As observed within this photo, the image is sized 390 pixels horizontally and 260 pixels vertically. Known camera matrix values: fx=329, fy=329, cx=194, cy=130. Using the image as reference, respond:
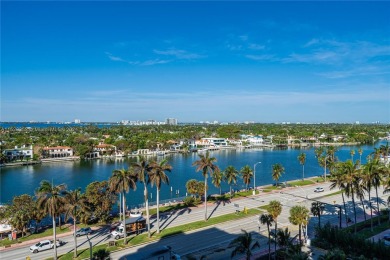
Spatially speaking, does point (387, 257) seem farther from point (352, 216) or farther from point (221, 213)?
point (221, 213)

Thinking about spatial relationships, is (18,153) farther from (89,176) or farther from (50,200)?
(50,200)

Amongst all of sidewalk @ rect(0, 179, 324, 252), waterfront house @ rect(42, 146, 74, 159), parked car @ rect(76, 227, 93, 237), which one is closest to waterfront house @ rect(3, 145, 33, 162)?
waterfront house @ rect(42, 146, 74, 159)

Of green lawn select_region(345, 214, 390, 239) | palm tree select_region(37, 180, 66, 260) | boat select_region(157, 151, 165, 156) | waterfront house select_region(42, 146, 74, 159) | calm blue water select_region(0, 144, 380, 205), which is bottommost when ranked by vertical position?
calm blue water select_region(0, 144, 380, 205)

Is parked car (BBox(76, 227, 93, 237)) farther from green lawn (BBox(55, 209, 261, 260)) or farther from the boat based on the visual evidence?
the boat

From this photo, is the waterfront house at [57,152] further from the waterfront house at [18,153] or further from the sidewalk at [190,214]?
the sidewalk at [190,214]

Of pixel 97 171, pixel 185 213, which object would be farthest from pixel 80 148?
pixel 185 213

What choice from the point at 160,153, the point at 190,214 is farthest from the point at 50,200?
the point at 160,153

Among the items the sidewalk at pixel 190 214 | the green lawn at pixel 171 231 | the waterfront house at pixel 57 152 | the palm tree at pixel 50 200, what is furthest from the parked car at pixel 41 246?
the waterfront house at pixel 57 152
